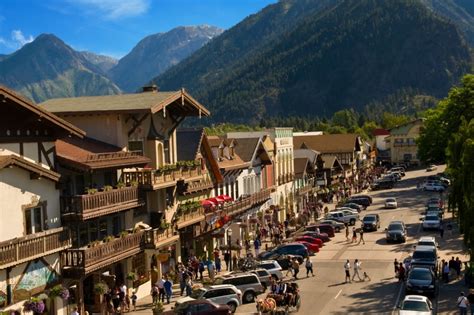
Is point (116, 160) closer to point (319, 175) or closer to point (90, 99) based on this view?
point (90, 99)

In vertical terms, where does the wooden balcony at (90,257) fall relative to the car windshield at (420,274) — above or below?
above

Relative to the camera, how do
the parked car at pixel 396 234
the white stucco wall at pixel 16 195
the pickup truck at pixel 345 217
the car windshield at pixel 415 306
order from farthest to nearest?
the pickup truck at pixel 345 217
the parked car at pixel 396 234
the car windshield at pixel 415 306
the white stucco wall at pixel 16 195

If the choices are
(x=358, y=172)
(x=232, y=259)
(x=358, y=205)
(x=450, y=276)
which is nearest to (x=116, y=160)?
(x=232, y=259)

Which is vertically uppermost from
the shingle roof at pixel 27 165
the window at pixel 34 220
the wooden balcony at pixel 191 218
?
the shingle roof at pixel 27 165

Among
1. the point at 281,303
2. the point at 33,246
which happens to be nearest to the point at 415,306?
the point at 281,303

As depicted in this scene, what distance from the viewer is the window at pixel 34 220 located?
1059 inches

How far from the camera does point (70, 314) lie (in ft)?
96.6

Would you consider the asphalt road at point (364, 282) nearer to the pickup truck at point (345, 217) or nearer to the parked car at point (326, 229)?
the parked car at point (326, 229)

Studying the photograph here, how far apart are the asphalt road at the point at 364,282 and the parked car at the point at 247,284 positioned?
858 mm

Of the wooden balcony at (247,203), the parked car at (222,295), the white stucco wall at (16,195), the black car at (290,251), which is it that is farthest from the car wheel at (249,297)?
the wooden balcony at (247,203)

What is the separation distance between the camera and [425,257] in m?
40.7

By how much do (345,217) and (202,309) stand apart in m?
38.3

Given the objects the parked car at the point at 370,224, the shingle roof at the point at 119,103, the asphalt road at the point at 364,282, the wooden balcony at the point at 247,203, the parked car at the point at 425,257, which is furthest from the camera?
the parked car at the point at 370,224

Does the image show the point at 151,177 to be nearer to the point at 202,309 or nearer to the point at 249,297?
the point at 249,297
